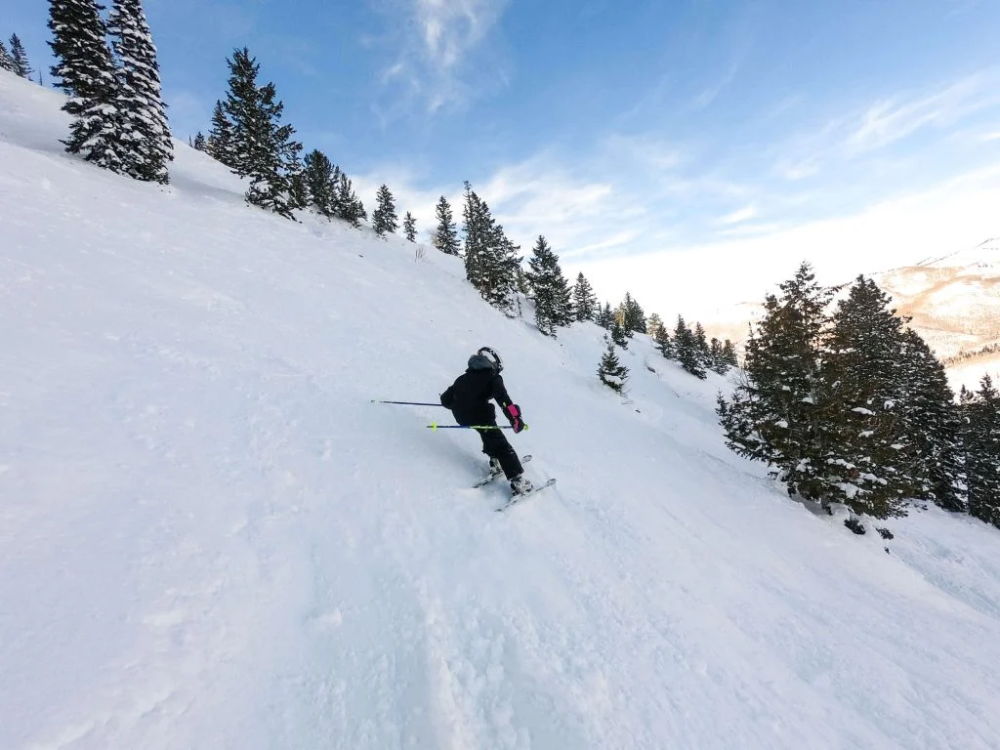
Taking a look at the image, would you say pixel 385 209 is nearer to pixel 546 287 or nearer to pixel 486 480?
pixel 546 287

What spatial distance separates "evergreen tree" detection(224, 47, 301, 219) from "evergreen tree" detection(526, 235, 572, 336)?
27.6m

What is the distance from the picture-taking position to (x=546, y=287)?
4966 cm

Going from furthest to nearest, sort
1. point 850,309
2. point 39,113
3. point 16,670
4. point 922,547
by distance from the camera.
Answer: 1. point 39,113
2. point 850,309
3. point 922,547
4. point 16,670

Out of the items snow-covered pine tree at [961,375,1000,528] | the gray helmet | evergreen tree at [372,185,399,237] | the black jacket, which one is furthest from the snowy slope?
evergreen tree at [372,185,399,237]

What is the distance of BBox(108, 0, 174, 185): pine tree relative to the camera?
20.8 meters

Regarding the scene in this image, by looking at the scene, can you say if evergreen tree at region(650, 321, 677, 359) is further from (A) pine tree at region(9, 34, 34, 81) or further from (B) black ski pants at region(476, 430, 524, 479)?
(A) pine tree at region(9, 34, 34, 81)

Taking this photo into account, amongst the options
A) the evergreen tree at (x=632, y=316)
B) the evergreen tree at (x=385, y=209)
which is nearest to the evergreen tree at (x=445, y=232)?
the evergreen tree at (x=385, y=209)

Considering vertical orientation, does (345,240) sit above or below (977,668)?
above

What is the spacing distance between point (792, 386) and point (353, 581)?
1417 cm

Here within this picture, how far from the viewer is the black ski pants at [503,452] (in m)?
6.50

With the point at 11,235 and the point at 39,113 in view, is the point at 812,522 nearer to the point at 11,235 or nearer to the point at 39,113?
the point at 11,235

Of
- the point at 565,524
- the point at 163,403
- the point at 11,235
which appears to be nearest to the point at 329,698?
the point at 565,524

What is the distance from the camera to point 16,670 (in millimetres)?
2730

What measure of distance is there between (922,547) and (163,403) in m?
21.0
